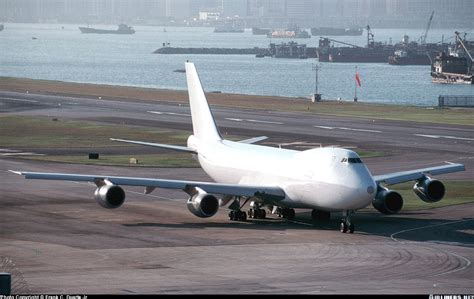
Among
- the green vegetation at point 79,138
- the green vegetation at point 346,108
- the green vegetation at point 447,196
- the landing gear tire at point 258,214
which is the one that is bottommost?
the green vegetation at point 346,108

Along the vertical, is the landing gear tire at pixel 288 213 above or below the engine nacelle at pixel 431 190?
below

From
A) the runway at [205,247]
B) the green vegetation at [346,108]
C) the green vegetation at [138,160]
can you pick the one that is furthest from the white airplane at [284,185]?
the green vegetation at [346,108]

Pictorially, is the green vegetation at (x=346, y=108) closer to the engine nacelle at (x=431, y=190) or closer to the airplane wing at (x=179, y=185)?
the engine nacelle at (x=431, y=190)

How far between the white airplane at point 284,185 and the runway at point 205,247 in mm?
1343

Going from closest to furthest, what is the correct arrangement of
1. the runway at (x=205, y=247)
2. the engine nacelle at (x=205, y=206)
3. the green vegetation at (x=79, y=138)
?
the runway at (x=205, y=247) → the engine nacelle at (x=205, y=206) → the green vegetation at (x=79, y=138)

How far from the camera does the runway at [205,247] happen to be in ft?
163

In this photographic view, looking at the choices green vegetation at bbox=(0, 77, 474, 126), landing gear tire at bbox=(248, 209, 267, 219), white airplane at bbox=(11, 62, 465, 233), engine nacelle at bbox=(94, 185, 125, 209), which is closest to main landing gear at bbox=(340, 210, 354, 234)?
white airplane at bbox=(11, 62, 465, 233)

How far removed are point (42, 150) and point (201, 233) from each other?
5043 centimetres

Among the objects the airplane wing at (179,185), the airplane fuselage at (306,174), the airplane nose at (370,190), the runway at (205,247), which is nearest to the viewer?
the runway at (205,247)

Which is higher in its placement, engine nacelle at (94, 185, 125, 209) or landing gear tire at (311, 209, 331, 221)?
engine nacelle at (94, 185, 125, 209)

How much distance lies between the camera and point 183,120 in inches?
5846

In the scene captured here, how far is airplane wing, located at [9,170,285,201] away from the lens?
66.1 metres

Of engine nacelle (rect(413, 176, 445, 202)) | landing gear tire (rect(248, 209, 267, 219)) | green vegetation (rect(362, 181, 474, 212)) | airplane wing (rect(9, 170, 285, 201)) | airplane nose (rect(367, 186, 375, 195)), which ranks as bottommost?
green vegetation (rect(362, 181, 474, 212))

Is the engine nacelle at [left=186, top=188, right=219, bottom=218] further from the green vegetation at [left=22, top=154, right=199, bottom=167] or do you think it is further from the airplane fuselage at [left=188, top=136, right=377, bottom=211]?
the green vegetation at [left=22, top=154, right=199, bottom=167]
